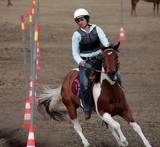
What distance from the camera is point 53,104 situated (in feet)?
38.8

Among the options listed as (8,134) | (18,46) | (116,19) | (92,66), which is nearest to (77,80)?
(92,66)

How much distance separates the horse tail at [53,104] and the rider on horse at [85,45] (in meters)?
1.04

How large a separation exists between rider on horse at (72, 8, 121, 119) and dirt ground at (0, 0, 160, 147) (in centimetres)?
104

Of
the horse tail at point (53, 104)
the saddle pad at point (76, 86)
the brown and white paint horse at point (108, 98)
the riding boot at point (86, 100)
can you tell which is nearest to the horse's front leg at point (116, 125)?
the brown and white paint horse at point (108, 98)

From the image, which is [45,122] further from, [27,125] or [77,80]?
[77,80]

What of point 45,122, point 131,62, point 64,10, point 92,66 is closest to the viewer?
point 92,66

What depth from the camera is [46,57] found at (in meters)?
23.4

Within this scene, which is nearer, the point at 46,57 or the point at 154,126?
the point at 154,126

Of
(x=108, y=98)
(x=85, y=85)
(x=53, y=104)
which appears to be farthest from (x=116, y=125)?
(x=53, y=104)

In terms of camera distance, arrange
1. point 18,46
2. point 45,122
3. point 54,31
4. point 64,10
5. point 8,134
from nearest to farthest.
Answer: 1. point 8,134
2. point 45,122
3. point 18,46
4. point 54,31
5. point 64,10

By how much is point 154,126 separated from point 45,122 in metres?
2.21

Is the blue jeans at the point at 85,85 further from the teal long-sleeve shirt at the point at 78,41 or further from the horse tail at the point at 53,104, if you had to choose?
the horse tail at the point at 53,104

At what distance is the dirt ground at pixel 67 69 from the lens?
12039 mm

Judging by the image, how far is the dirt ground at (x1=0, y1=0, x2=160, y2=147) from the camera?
1204 cm
